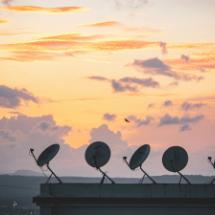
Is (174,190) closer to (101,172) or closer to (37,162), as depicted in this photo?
(101,172)

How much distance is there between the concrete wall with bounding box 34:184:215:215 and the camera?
65.9m

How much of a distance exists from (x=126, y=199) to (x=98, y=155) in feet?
14.1

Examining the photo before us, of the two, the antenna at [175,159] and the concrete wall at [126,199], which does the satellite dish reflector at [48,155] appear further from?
the antenna at [175,159]

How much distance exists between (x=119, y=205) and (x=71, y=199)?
3.32 metres

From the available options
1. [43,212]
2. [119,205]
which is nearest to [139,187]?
[119,205]

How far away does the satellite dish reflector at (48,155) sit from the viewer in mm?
68625

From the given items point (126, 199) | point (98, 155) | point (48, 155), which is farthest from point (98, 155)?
point (126, 199)

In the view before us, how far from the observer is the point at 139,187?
66000 mm

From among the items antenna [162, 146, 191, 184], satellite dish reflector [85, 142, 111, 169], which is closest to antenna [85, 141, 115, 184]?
satellite dish reflector [85, 142, 111, 169]

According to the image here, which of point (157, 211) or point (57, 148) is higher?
point (57, 148)

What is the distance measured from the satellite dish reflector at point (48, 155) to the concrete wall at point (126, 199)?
2914mm

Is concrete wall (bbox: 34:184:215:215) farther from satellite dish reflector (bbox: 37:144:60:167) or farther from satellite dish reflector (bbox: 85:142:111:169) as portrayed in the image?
satellite dish reflector (bbox: 37:144:60:167)

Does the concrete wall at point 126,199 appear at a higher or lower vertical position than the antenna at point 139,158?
lower

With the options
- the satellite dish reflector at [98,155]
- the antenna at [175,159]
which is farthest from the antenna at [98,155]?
the antenna at [175,159]
